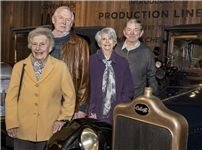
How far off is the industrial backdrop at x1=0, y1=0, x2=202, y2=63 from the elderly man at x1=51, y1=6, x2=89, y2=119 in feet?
9.23

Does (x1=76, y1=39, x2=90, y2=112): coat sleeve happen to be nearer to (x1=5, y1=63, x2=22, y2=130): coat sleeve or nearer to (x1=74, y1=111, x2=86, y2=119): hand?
(x1=74, y1=111, x2=86, y2=119): hand

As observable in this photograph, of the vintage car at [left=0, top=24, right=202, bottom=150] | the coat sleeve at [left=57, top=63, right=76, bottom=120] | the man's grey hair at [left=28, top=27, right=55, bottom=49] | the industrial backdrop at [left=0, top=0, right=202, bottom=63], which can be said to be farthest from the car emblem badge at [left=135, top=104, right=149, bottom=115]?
the industrial backdrop at [left=0, top=0, right=202, bottom=63]

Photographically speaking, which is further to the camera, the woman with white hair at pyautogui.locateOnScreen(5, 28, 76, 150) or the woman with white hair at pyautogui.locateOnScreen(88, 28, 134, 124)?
the woman with white hair at pyautogui.locateOnScreen(88, 28, 134, 124)

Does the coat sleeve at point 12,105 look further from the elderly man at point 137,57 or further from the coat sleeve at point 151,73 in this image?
the coat sleeve at point 151,73

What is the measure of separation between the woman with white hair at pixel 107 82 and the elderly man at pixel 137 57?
0.39m

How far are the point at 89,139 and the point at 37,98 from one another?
506 millimetres

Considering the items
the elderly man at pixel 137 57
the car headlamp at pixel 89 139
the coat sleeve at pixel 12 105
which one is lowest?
the car headlamp at pixel 89 139

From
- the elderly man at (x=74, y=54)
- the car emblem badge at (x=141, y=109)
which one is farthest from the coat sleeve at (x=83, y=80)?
the car emblem badge at (x=141, y=109)

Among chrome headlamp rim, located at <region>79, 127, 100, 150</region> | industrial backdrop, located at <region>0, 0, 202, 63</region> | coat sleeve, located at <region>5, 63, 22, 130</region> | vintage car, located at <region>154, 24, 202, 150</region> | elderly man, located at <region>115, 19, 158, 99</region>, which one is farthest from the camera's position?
industrial backdrop, located at <region>0, 0, 202, 63</region>

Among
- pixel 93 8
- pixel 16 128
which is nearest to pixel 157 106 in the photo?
pixel 16 128

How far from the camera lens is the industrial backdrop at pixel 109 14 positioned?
514cm

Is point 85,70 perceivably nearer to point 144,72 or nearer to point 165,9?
point 144,72

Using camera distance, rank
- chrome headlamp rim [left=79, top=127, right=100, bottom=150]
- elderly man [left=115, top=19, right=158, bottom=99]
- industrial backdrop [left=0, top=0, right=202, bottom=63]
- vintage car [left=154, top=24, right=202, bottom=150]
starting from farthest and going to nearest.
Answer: industrial backdrop [left=0, top=0, right=202, bottom=63] < elderly man [left=115, top=19, right=158, bottom=99] < vintage car [left=154, top=24, right=202, bottom=150] < chrome headlamp rim [left=79, top=127, right=100, bottom=150]

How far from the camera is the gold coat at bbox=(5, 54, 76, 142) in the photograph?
2.04m
